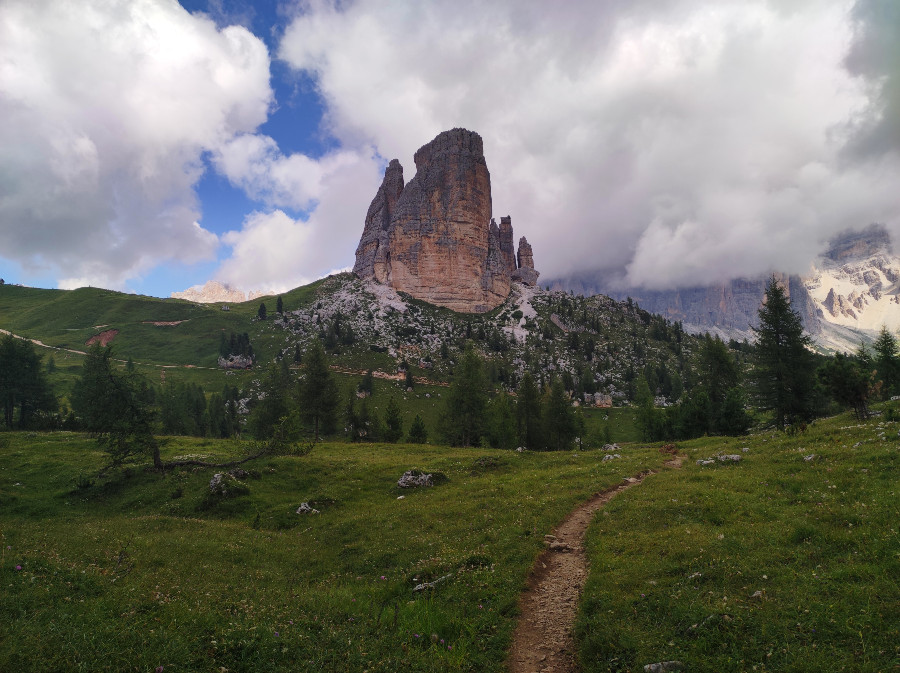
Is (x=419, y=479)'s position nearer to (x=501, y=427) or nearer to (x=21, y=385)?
(x=501, y=427)

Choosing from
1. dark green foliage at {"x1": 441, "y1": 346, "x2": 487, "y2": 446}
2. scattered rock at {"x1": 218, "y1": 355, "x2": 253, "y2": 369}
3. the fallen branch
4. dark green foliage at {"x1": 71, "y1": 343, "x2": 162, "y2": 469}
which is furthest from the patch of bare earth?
the fallen branch

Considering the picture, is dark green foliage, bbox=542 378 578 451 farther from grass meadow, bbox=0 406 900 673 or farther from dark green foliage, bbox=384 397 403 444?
grass meadow, bbox=0 406 900 673

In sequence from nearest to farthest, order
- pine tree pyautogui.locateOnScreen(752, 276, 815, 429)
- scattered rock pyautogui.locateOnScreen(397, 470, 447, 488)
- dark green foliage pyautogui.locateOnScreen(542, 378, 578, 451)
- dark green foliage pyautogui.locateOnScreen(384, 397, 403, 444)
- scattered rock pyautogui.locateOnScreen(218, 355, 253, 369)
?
scattered rock pyautogui.locateOnScreen(397, 470, 447, 488) < pine tree pyautogui.locateOnScreen(752, 276, 815, 429) < dark green foliage pyautogui.locateOnScreen(384, 397, 403, 444) < dark green foliage pyautogui.locateOnScreen(542, 378, 578, 451) < scattered rock pyautogui.locateOnScreen(218, 355, 253, 369)

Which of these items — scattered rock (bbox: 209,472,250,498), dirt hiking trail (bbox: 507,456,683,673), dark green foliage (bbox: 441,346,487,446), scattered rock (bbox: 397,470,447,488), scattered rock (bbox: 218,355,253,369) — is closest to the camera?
dirt hiking trail (bbox: 507,456,683,673)

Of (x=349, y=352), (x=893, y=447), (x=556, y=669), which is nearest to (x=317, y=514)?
(x=556, y=669)

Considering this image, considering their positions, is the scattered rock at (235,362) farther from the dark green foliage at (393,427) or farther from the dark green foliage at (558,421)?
the dark green foliage at (558,421)

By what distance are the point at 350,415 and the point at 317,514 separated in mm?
48365

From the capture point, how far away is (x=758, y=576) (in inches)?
408

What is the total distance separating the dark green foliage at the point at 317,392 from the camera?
62.2m

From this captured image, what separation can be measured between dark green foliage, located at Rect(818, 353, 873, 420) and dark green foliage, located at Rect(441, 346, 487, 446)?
134ft

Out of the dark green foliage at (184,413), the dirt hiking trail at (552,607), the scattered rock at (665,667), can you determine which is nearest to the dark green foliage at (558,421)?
the dirt hiking trail at (552,607)

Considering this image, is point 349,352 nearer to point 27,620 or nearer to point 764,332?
point 764,332

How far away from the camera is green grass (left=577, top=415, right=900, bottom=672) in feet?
25.5

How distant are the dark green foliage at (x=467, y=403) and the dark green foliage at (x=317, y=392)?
19165 mm
